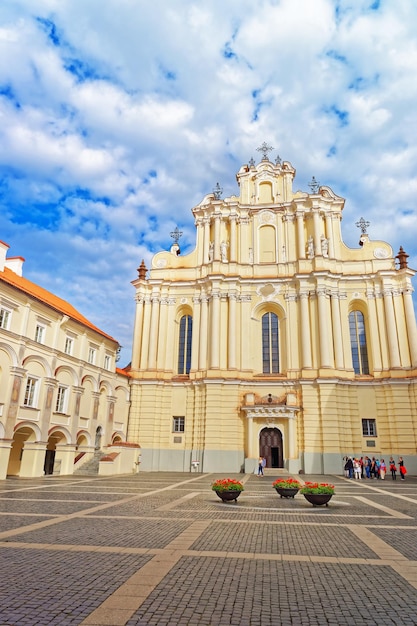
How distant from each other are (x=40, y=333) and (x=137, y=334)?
13249 millimetres

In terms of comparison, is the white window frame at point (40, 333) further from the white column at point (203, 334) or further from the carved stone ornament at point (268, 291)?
the carved stone ornament at point (268, 291)

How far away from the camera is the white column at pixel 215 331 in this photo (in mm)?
39125

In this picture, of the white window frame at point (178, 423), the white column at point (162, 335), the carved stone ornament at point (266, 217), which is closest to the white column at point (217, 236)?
the carved stone ornament at point (266, 217)

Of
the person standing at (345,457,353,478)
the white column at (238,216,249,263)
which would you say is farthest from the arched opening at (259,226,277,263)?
the person standing at (345,457,353,478)

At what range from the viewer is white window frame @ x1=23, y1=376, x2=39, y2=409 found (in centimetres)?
2866

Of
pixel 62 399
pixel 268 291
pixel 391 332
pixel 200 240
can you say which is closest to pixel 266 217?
pixel 200 240

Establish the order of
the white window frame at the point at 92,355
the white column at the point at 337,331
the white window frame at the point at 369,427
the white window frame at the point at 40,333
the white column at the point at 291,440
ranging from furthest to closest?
the white column at the point at 337,331, the white window frame at the point at 369,427, the white window frame at the point at 92,355, the white column at the point at 291,440, the white window frame at the point at 40,333

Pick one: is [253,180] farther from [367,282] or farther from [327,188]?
[367,282]

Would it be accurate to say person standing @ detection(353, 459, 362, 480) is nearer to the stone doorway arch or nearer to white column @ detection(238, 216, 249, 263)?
the stone doorway arch

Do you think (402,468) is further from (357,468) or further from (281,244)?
(281,244)

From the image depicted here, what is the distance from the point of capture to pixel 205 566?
8055mm

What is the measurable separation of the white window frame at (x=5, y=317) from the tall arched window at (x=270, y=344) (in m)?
22.3

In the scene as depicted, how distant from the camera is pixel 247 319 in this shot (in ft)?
135

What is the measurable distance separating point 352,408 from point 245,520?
1076 inches
